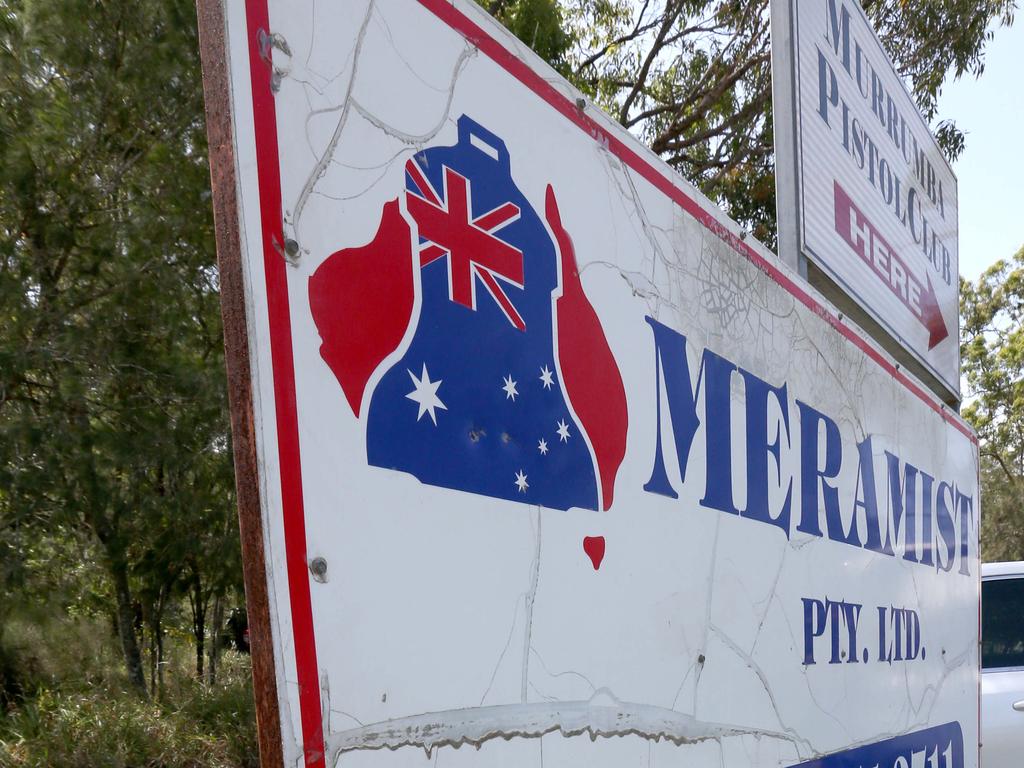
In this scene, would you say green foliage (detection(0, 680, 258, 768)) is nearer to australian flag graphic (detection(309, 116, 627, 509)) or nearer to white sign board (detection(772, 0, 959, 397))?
white sign board (detection(772, 0, 959, 397))

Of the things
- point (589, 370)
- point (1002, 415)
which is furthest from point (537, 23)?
point (1002, 415)

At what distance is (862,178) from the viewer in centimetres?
281

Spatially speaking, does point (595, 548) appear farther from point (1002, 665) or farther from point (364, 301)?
point (1002, 665)

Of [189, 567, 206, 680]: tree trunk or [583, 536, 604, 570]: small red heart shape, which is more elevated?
[583, 536, 604, 570]: small red heart shape

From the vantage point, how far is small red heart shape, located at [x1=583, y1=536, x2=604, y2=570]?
1319 mm

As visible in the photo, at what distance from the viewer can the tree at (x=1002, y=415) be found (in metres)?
24.0

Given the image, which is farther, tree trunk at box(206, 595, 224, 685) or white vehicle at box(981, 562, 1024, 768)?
tree trunk at box(206, 595, 224, 685)

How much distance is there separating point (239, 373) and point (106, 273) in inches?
224

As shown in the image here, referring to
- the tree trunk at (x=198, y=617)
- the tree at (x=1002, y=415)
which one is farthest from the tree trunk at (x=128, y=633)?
the tree at (x=1002, y=415)

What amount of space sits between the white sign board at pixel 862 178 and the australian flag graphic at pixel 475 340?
1.16m

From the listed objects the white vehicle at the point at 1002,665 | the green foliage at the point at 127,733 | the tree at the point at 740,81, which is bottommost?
the green foliage at the point at 127,733

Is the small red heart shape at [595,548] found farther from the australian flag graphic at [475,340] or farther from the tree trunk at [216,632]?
the tree trunk at [216,632]

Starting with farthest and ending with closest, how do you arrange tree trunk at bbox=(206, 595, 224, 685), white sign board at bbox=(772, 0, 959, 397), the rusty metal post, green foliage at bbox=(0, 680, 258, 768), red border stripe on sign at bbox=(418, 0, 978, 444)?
1. tree trunk at bbox=(206, 595, 224, 685)
2. green foliage at bbox=(0, 680, 258, 768)
3. white sign board at bbox=(772, 0, 959, 397)
4. red border stripe on sign at bbox=(418, 0, 978, 444)
5. the rusty metal post

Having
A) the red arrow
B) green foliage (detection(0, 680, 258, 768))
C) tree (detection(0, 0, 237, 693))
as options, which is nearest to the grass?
green foliage (detection(0, 680, 258, 768))
